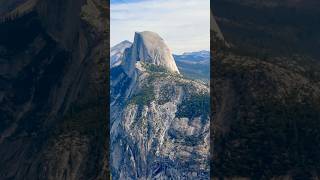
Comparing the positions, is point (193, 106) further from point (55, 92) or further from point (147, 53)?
point (55, 92)

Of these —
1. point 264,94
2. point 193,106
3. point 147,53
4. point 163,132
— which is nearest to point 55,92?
point 264,94

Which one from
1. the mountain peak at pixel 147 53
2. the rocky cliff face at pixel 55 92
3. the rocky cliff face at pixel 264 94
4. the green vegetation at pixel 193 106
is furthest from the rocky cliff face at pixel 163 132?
the rocky cliff face at pixel 264 94

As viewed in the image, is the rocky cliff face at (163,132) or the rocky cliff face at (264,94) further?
the rocky cliff face at (163,132)

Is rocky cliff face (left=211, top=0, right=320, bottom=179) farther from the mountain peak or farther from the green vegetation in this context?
the mountain peak

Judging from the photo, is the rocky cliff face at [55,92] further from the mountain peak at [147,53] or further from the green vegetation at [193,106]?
the mountain peak at [147,53]

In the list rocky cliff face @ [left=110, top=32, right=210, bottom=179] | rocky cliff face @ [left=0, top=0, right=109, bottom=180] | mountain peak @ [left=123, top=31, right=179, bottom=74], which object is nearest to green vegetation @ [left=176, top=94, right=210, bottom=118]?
rocky cliff face @ [left=110, top=32, right=210, bottom=179]

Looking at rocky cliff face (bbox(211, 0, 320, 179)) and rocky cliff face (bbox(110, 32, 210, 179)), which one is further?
rocky cliff face (bbox(110, 32, 210, 179))

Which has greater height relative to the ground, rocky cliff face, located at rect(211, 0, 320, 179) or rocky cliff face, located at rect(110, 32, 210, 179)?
rocky cliff face, located at rect(211, 0, 320, 179)

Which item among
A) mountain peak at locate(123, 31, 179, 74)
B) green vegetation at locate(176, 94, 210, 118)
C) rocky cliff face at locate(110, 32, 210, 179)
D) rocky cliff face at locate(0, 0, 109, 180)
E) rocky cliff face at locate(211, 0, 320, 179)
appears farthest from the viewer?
mountain peak at locate(123, 31, 179, 74)
